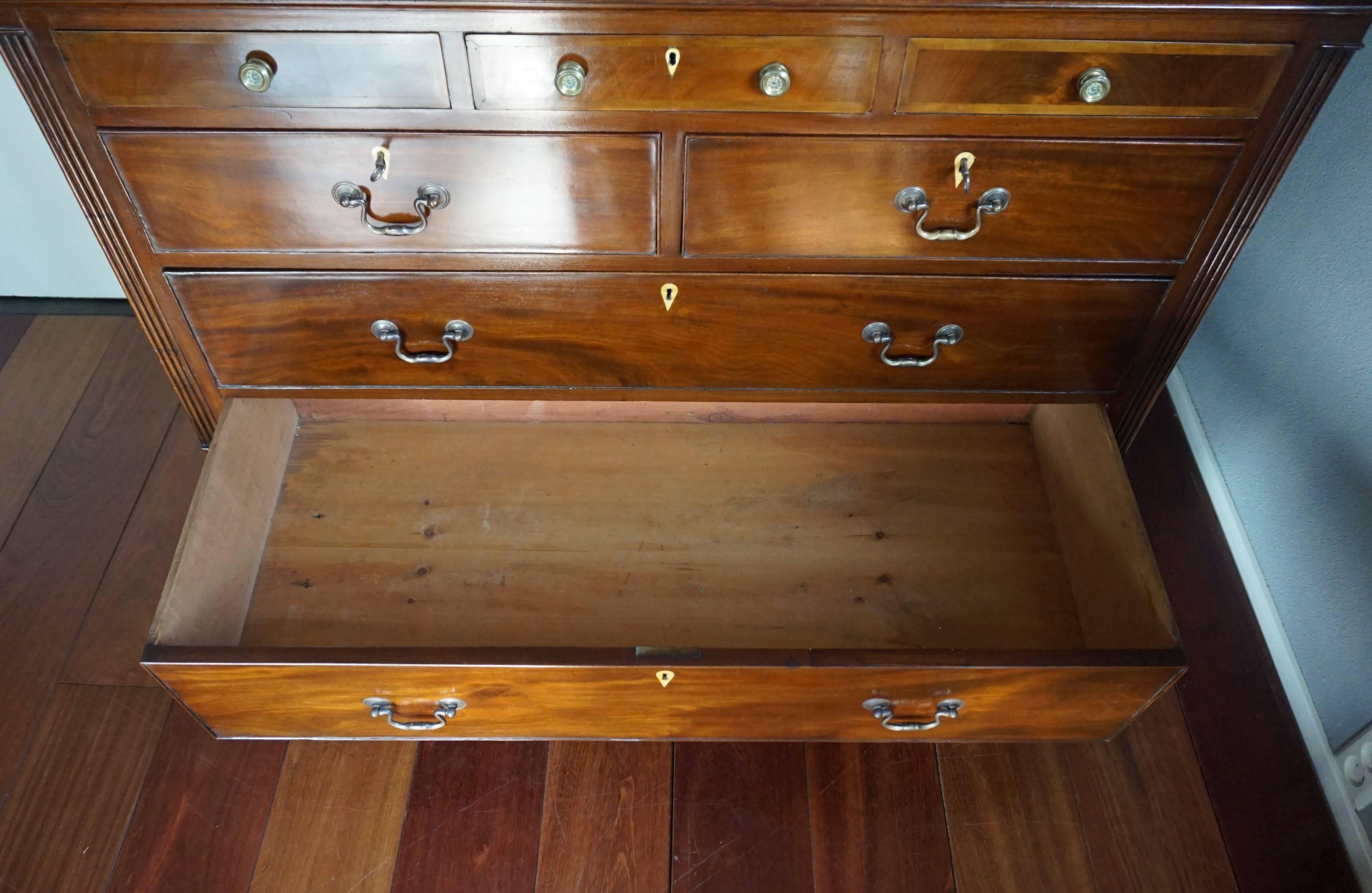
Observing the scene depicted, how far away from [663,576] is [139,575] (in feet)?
2.59

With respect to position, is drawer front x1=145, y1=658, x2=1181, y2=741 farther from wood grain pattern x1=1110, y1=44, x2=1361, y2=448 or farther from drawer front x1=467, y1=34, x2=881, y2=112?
drawer front x1=467, y1=34, x2=881, y2=112

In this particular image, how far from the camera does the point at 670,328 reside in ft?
3.76

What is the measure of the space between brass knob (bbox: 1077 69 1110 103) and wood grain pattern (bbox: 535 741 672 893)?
35.0 inches

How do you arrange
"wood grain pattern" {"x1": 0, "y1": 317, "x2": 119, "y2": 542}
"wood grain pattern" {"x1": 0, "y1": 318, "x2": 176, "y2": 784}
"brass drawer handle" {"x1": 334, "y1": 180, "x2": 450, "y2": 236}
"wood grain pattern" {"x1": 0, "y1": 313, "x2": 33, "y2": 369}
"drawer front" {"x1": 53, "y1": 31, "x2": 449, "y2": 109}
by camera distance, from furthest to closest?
"wood grain pattern" {"x1": 0, "y1": 313, "x2": 33, "y2": 369}
"wood grain pattern" {"x1": 0, "y1": 317, "x2": 119, "y2": 542}
"wood grain pattern" {"x1": 0, "y1": 318, "x2": 176, "y2": 784}
"brass drawer handle" {"x1": 334, "y1": 180, "x2": 450, "y2": 236}
"drawer front" {"x1": 53, "y1": 31, "x2": 449, "y2": 109}

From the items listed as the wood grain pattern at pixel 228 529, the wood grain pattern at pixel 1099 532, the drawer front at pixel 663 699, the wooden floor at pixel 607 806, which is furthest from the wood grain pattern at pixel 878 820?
the wood grain pattern at pixel 228 529

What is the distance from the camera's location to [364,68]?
2.98 feet

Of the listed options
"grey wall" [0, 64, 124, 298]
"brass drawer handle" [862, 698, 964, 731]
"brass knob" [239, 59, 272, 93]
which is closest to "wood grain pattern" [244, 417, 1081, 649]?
"brass drawer handle" [862, 698, 964, 731]

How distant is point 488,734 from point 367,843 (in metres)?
0.21

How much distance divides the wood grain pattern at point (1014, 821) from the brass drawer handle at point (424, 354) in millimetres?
801

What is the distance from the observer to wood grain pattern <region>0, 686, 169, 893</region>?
1.12m

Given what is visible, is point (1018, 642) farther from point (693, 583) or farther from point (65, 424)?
point (65, 424)

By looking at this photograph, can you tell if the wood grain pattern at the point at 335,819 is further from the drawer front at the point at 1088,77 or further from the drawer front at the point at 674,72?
the drawer front at the point at 1088,77

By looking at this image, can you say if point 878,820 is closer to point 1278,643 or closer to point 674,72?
point 1278,643

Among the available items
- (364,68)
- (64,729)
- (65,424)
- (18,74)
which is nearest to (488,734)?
(64,729)
